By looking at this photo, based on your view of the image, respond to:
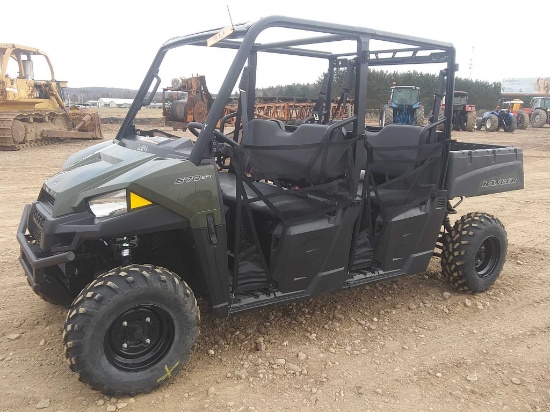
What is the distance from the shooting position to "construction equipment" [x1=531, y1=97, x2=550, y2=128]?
103 feet

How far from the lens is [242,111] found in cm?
422

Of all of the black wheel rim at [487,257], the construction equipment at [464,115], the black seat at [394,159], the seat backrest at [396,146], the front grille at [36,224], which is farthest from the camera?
the construction equipment at [464,115]

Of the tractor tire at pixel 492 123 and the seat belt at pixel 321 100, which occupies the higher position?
the seat belt at pixel 321 100

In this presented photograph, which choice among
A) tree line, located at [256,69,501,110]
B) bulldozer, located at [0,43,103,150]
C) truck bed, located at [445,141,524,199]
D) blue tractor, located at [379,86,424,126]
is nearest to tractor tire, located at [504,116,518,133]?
tree line, located at [256,69,501,110]

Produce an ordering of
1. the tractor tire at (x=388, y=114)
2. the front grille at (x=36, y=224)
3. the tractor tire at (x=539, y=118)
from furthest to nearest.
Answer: the tractor tire at (x=539, y=118)
the tractor tire at (x=388, y=114)
the front grille at (x=36, y=224)

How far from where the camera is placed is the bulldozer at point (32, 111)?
48.9 feet

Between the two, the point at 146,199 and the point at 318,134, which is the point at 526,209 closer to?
the point at 318,134

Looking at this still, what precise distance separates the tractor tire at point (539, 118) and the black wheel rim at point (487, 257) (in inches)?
1193

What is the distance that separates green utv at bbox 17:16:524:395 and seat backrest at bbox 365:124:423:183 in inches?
0.6

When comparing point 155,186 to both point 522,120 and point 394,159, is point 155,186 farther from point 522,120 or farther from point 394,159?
point 522,120

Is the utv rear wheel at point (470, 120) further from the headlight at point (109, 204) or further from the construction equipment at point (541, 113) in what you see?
the headlight at point (109, 204)

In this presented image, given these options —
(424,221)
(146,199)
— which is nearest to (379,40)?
(424,221)

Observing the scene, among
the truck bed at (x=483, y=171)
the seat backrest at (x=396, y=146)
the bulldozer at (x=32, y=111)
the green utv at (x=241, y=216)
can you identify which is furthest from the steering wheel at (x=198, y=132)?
the bulldozer at (x=32, y=111)

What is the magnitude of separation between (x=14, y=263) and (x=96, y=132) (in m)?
13.2
